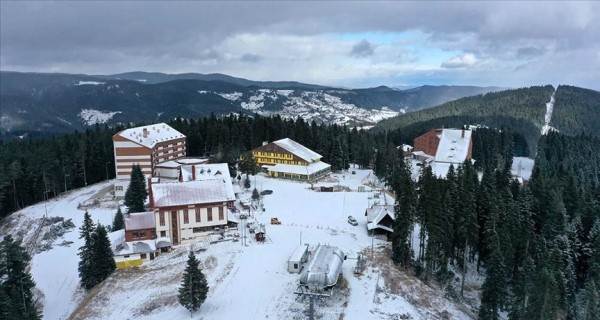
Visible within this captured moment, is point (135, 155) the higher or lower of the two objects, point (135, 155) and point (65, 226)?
the higher

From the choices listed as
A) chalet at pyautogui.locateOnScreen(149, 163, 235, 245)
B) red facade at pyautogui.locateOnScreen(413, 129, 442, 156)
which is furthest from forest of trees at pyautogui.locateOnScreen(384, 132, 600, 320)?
red facade at pyautogui.locateOnScreen(413, 129, 442, 156)

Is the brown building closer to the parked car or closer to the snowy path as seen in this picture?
the snowy path

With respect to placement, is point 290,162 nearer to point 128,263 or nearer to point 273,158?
point 273,158

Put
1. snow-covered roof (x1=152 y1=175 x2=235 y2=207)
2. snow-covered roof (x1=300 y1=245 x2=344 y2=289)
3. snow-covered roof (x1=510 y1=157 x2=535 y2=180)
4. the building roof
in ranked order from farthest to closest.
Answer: snow-covered roof (x1=510 y1=157 x2=535 y2=180) < the building roof < snow-covered roof (x1=152 y1=175 x2=235 y2=207) < snow-covered roof (x1=300 y1=245 x2=344 y2=289)

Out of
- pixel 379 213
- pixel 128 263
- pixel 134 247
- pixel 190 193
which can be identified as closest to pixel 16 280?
pixel 128 263

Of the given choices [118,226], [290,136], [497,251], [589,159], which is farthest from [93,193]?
[589,159]

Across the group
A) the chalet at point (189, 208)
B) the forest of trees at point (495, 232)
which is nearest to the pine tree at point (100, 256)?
the forest of trees at point (495, 232)

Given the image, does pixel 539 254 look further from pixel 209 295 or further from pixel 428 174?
pixel 209 295
